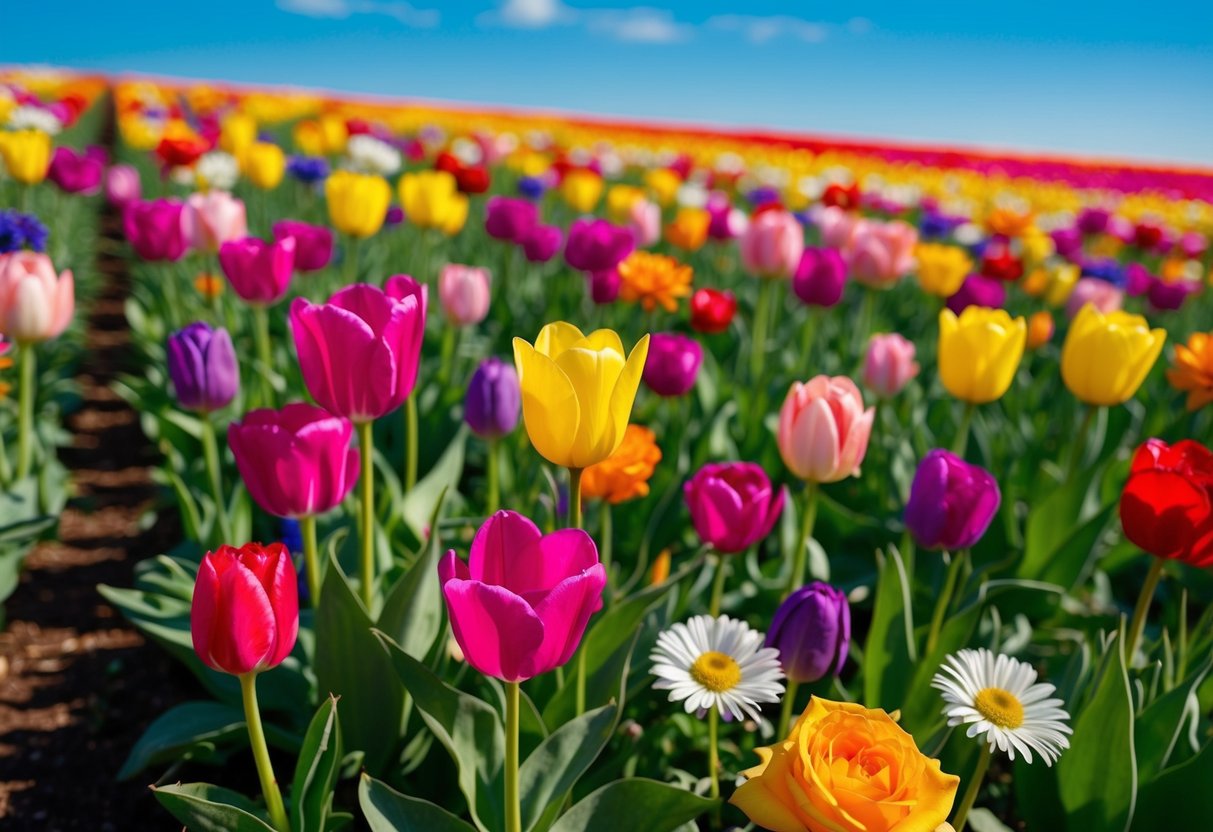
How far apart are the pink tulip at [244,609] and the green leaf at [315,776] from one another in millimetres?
153

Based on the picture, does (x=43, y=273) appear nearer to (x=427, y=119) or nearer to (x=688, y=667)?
(x=688, y=667)

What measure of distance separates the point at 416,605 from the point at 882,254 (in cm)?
271

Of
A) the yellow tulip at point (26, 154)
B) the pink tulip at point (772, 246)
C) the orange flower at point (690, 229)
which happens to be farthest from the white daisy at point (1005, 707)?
the yellow tulip at point (26, 154)

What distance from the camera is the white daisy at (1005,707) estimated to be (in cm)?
122

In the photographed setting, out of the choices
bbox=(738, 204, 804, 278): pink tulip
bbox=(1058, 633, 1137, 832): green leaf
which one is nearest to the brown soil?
bbox=(1058, 633, 1137, 832): green leaf

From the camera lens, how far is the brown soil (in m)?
1.95

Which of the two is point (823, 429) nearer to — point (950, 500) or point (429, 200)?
point (950, 500)

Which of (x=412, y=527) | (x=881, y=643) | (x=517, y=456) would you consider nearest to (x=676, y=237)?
(x=517, y=456)

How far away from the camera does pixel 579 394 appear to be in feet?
4.02

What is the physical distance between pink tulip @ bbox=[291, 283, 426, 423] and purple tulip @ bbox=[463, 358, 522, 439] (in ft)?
2.09

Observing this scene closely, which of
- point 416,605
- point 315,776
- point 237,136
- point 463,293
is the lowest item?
point 315,776

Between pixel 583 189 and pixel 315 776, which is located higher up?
pixel 583 189

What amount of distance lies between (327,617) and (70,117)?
828cm

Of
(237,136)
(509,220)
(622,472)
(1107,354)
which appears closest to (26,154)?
(509,220)
